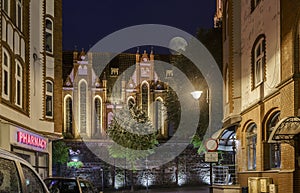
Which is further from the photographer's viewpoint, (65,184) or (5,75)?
(5,75)

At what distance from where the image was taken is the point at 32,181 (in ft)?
21.8

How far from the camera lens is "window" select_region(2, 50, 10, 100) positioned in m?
19.9

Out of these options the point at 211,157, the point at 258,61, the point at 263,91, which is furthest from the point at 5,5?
the point at 211,157

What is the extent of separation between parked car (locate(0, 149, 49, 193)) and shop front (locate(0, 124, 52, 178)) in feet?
45.6

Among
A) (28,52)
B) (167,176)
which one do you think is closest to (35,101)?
(28,52)

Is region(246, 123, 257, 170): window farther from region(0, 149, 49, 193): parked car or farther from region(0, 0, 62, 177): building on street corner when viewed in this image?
region(0, 149, 49, 193): parked car

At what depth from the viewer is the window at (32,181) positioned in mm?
6398

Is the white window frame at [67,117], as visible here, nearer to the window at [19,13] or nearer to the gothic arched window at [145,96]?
the gothic arched window at [145,96]

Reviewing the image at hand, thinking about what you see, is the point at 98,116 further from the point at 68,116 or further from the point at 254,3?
the point at 254,3

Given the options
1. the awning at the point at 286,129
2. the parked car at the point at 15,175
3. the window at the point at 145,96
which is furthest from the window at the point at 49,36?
the window at the point at 145,96

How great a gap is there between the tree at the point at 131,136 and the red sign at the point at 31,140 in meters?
25.9

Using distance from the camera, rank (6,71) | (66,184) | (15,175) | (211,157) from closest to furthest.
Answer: (15,175)
(66,184)
(6,71)
(211,157)

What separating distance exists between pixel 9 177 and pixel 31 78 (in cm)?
1955

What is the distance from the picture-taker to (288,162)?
16.7m
